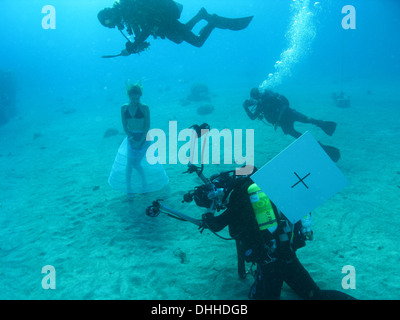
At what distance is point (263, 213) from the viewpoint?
3.09m

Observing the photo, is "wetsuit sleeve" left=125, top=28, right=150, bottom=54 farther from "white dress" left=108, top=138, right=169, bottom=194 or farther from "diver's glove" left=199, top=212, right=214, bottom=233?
"diver's glove" left=199, top=212, right=214, bottom=233

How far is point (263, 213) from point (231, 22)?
4125mm

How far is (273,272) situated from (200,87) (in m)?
23.2

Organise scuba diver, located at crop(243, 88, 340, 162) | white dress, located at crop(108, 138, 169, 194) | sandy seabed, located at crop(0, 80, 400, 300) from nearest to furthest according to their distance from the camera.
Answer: sandy seabed, located at crop(0, 80, 400, 300), white dress, located at crop(108, 138, 169, 194), scuba diver, located at crop(243, 88, 340, 162)

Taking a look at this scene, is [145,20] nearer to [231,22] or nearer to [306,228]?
[231,22]

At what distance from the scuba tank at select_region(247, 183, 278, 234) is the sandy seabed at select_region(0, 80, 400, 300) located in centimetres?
139

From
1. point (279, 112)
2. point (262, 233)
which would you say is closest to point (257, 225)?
point (262, 233)

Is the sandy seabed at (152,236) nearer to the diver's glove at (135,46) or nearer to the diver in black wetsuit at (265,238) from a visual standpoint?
the diver in black wetsuit at (265,238)

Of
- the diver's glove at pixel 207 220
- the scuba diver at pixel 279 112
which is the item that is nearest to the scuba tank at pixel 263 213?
the diver's glove at pixel 207 220

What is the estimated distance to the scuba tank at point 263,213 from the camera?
3.08 meters

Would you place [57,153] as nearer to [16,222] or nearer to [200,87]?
[16,222]

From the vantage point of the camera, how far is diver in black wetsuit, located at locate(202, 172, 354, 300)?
3078 mm

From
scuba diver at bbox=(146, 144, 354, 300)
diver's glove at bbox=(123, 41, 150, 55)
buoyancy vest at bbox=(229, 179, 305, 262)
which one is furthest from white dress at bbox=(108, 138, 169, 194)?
buoyancy vest at bbox=(229, 179, 305, 262)

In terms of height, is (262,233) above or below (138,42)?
below
